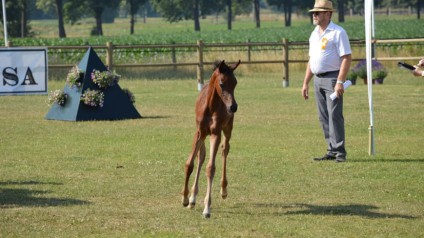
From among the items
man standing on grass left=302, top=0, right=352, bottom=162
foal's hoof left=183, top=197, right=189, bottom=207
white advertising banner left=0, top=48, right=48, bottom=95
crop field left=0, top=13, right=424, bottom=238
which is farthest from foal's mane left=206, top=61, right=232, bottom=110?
white advertising banner left=0, top=48, right=48, bottom=95

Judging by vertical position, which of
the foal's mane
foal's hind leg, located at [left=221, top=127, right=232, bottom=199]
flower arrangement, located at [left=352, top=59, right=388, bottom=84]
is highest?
the foal's mane

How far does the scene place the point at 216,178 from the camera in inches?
507

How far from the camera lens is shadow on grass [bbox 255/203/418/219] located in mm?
10137

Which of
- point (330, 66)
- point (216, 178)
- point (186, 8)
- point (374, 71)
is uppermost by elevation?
point (330, 66)

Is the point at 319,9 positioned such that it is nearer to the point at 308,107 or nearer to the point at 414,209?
the point at 414,209

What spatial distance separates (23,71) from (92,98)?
1.85 meters

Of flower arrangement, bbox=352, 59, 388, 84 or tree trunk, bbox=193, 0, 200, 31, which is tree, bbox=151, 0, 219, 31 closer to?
tree trunk, bbox=193, 0, 200, 31

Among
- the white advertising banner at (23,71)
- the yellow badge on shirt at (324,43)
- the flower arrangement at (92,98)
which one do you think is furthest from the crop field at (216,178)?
the yellow badge on shirt at (324,43)

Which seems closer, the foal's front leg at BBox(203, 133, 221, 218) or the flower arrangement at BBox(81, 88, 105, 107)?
the foal's front leg at BBox(203, 133, 221, 218)

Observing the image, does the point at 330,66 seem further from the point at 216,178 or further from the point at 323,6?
the point at 216,178

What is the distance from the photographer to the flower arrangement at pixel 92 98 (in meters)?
21.2

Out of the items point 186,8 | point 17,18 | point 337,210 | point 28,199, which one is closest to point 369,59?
point 337,210

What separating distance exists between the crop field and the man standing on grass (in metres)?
0.47

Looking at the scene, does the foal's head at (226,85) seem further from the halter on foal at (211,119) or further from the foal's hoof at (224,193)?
the foal's hoof at (224,193)
